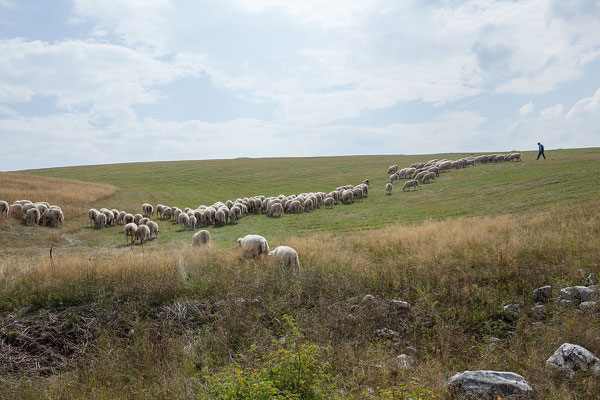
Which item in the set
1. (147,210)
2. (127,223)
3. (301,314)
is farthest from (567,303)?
(147,210)

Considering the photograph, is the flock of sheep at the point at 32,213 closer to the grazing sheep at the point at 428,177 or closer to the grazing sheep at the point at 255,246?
the grazing sheep at the point at 255,246

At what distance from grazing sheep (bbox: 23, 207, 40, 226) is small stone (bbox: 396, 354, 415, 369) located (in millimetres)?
24124

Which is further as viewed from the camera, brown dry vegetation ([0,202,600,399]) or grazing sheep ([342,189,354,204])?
grazing sheep ([342,189,354,204])

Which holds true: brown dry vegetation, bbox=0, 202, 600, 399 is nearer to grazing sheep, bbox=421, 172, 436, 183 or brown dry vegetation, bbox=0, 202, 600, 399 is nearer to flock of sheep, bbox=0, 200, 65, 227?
flock of sheep, bbox=0, 200, 65, 227

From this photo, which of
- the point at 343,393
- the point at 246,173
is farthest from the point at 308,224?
the point at 246,173

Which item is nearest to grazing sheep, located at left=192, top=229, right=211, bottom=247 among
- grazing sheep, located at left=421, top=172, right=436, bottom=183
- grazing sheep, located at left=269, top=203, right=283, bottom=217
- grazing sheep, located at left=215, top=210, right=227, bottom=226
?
grazing sheep, located at left=215, top=210, right=227, bottom=226

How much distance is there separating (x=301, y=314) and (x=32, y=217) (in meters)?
21.9

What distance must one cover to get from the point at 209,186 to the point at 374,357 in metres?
45.1

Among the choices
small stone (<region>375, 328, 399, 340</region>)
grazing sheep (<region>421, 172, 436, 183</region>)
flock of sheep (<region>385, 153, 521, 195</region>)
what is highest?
flock of sheep (<region>385, 153, 521, 195</region>)

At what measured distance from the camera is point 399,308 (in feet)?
25.4

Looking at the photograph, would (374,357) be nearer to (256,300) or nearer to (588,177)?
(256,300)

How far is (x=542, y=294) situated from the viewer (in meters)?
7.65

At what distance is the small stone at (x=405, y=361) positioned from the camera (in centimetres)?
551

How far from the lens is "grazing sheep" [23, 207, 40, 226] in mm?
21406
